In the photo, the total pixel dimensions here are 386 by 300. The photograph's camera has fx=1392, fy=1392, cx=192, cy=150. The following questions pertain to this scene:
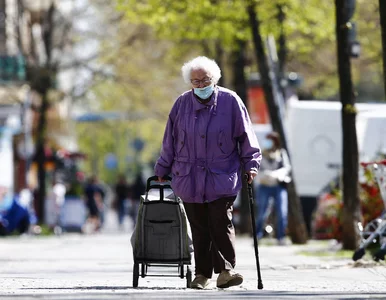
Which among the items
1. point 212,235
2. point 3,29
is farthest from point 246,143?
point 3,29

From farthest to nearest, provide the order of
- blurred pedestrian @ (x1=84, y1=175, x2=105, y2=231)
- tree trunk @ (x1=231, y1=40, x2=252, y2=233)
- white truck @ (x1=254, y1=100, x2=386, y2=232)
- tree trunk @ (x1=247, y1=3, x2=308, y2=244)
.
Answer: blurred pedestrian @ (x1=84, y1=175, x2=105, y2=231) → tree trunk @ (x1=231, y1=40, x2=252, y2=233) → white truck @ (x1=254, y1=100, x2=386, y2=232) → tree trunk @ (x1=247, y1=3, x2=308, y2=244)

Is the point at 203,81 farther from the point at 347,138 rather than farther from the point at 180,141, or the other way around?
the point at 347,138

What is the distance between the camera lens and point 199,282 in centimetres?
1155

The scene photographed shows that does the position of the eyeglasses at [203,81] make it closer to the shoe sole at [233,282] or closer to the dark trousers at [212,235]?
the dark trousers at [212,235]

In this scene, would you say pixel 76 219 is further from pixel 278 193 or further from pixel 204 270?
pixel 204 270

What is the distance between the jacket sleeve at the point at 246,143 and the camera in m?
11.4

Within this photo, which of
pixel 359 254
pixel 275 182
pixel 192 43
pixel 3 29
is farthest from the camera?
pixel 3 29

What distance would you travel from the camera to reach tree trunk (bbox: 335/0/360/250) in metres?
18.8

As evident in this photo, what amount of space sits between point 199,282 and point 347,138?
25.0 ft

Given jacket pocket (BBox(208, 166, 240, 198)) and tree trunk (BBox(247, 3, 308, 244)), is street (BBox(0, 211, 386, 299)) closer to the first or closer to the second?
jacket pocket (BBox(208, 166, 240, 198))

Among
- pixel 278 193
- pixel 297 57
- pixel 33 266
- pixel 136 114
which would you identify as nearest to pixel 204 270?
pixel 33 266

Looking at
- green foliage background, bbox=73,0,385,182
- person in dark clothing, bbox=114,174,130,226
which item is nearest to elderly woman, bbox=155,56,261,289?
green foliage background, bbox=73,0,385,182

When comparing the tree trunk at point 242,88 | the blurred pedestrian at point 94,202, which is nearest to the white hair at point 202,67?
the tree trunk at point 242,88

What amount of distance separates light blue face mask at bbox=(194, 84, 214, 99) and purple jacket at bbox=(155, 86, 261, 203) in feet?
0.21
